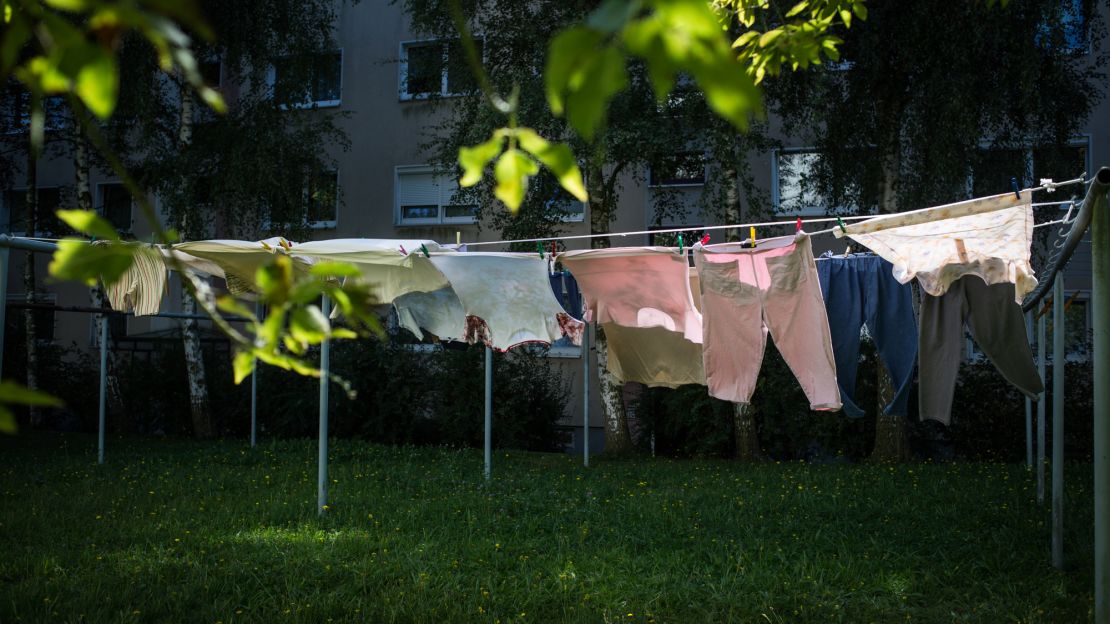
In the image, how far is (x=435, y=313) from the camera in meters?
7.40

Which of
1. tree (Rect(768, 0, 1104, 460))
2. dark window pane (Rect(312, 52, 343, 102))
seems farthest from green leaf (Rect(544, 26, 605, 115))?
dark window pane (Rect(312, 52, 343, 102))

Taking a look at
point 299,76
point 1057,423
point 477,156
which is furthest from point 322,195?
point 477,156

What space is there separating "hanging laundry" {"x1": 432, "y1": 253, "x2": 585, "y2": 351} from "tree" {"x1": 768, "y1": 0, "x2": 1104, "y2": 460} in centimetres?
414

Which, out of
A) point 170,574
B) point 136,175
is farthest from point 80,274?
point 136,175

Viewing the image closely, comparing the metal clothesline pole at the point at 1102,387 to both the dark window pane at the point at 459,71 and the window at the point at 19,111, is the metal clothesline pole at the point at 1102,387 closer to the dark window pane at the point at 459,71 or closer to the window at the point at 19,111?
the dark window pane at the point at 459,71

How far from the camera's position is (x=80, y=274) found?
3.81 ft

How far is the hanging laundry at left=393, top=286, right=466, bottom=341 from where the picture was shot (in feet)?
24.0

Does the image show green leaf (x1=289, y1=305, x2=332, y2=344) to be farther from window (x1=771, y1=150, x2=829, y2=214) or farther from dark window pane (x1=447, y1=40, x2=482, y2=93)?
window (x1=771, y1=150, x2=829, y2=214)

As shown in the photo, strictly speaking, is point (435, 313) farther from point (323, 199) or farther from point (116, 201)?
point (116, 201)

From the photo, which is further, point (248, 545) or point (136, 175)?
point (136, 175)

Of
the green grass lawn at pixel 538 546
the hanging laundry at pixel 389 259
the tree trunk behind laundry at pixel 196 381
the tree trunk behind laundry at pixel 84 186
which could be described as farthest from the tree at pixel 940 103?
the tree trunk behind laundry at pixel 84 186

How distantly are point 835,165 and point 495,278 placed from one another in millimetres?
5679

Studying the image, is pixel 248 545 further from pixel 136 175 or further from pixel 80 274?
pixel 136 175

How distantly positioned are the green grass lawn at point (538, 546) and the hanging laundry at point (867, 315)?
1.00 meters
